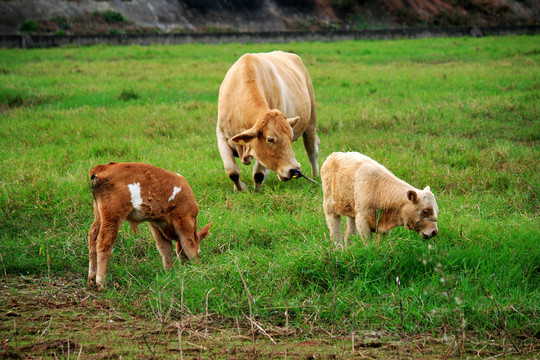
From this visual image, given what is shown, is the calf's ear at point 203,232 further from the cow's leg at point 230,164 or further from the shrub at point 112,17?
the shrub at point 112,17

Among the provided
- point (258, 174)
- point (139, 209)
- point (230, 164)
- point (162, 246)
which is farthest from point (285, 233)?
point (230, 164)

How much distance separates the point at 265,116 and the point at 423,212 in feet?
7.79

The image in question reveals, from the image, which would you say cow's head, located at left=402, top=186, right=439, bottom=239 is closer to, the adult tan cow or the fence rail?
the adult tan cow

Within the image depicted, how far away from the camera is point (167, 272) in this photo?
14.1ft

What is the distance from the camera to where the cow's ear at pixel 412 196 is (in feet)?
13.3

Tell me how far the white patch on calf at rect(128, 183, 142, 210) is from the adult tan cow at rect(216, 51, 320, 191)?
176 cm

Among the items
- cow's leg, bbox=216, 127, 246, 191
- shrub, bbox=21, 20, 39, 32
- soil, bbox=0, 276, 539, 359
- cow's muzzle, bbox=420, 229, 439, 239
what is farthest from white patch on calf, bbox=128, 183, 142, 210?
shrub, bbox=21, 20, 39, 32

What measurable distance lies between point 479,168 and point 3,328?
18.4 ft

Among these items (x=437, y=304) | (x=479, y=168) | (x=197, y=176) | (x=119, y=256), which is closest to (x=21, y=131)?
(x=197, y=176)

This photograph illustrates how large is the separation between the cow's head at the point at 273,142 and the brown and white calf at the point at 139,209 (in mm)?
1523

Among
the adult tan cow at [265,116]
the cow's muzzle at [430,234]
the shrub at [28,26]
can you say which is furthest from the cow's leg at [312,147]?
the shrub at [28,26]

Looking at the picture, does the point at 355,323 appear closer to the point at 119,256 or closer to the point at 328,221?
the point at 328,221

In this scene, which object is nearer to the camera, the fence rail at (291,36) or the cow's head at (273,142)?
the cow's head at (273,142)

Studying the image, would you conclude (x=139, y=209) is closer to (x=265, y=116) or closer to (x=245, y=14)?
(x=265, y=116)
